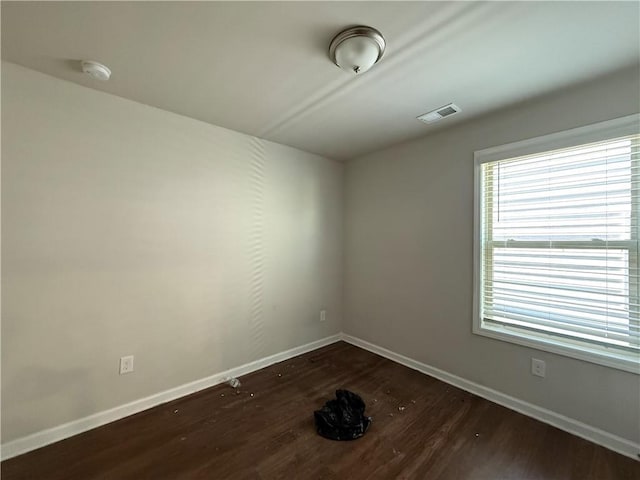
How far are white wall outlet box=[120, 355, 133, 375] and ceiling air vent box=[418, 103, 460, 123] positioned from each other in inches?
119

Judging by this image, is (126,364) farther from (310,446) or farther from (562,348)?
(562,348)

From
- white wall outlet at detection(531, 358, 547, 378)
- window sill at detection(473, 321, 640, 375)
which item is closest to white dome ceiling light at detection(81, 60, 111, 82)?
window sill at detection(473, 321, 640, 375)

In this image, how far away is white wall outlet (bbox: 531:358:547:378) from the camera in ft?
6.42

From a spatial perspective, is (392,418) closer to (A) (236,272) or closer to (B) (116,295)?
(A) (236,272)

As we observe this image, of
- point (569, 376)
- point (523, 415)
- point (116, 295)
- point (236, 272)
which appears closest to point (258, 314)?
point (236, 272)

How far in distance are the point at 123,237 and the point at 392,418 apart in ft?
7.90

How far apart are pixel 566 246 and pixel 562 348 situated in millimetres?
723

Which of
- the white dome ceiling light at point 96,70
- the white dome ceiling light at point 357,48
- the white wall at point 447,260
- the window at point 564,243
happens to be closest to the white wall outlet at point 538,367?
the white wall at point 447,260

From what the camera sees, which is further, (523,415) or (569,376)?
(523,415)

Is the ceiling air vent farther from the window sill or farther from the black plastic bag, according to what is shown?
the black plastic bag

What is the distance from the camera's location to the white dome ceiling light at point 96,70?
1.58 meters

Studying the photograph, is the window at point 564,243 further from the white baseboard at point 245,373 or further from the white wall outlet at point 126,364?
the white wall outlet at point 126,364

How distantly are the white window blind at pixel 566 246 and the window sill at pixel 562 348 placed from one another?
20mm

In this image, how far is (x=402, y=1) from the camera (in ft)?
3.90
